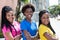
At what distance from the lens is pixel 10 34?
2893 mm

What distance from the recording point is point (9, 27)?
2957 mm

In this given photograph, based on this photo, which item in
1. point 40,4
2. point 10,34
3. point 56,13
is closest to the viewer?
point 10,34

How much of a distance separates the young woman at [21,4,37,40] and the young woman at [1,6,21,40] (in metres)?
0.11

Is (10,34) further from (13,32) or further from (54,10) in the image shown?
(54,10)

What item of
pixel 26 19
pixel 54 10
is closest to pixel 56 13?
pixel 54 10

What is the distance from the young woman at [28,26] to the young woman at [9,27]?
4.4 inches

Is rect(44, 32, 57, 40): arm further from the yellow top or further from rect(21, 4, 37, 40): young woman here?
rect(21, 4, 37, 40): young woman

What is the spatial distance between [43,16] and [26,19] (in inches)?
9.0

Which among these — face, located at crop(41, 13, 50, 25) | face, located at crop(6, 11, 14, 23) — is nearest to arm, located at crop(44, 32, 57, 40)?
face, located at crop(41, 13, 50, 25)

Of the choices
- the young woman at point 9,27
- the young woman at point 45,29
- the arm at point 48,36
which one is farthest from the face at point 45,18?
the young woman at point 9,27

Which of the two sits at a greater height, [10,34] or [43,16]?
Answer: [43,16]

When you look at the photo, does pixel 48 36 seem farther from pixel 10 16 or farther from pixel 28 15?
pixel 10 16

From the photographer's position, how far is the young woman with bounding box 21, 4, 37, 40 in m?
2.92

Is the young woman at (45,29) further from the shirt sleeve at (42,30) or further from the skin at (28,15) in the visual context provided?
the skin at (28,15)
